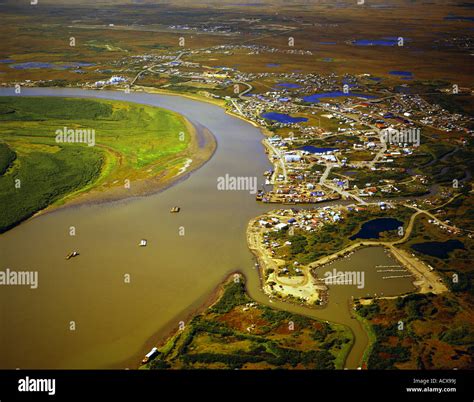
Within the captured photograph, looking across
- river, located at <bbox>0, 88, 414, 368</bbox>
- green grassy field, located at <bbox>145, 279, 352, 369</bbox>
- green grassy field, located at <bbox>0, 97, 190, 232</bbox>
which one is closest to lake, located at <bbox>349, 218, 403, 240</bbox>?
river, located at <bbox>0, 88, 414, 368</bbox>

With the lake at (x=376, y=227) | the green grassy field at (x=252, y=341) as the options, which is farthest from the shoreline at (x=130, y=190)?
the lake at (x=376, y=227)

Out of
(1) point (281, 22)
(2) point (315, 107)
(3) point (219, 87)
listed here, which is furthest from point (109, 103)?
(1) point (281, 22)

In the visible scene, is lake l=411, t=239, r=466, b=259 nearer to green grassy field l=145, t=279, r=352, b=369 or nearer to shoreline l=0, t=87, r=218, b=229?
green grassy field l=145, t=279, r=352, b=369

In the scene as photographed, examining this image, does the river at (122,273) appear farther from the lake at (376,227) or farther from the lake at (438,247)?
the lake at (438,247)

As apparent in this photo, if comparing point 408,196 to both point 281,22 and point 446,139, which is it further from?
point 281,22

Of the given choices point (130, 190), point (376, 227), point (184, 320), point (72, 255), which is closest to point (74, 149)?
point (130, 190)

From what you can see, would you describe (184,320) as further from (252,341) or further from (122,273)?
(122,273)
